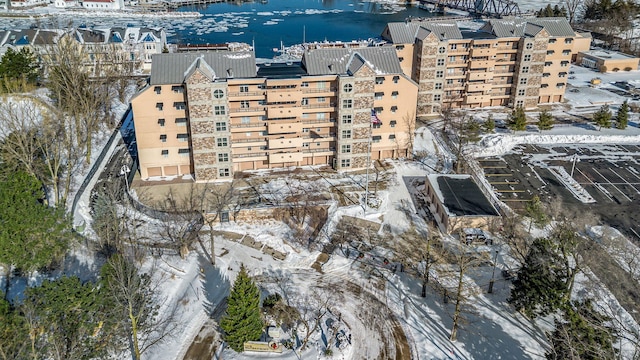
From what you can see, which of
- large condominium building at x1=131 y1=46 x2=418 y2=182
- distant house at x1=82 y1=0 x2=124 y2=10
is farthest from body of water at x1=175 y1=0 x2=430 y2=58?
large condominium building at x1=131 y1=46 x2=418 y2=182

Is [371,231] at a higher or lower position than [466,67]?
lower

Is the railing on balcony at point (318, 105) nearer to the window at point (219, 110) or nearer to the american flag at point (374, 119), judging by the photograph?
the american flag at point (374, 119)

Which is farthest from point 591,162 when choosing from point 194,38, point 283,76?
point 194,38

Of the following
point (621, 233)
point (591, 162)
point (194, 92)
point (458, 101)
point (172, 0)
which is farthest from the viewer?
point (172, 0)

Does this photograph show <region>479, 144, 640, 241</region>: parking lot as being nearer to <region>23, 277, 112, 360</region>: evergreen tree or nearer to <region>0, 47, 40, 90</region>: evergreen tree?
<region>23, 277, 112, 360</region>: evergreen tree

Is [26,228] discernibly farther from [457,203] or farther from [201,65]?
[457,203]

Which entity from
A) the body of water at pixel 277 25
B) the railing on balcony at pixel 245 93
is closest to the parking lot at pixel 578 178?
the railing on balcony at pixel 245 93

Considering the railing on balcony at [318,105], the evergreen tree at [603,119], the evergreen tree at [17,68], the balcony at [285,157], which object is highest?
the evergreen tree at [17,68]

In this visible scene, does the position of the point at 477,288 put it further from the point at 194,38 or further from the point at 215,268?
the point at 194,38
